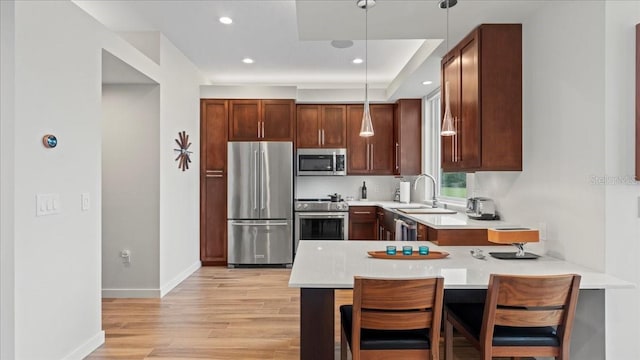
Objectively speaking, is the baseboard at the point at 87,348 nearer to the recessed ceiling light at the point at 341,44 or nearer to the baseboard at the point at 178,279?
the baseboard at the point at 178,279

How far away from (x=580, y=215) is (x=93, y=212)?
10.6 ft

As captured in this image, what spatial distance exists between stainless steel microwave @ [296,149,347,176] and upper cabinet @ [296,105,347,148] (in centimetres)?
14

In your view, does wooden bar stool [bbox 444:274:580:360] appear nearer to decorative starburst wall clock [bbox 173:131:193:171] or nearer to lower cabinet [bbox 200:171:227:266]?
decorative starburst wall clock [bbox 173:131:193:171]

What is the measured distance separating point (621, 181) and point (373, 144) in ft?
13.9

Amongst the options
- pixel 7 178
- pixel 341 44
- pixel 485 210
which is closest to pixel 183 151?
pixel 341 44

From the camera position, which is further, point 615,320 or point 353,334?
point 615,320

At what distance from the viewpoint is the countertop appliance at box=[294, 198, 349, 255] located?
5762mm

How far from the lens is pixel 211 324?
351 centimetres

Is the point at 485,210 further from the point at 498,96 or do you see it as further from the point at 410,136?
the point at 410,136

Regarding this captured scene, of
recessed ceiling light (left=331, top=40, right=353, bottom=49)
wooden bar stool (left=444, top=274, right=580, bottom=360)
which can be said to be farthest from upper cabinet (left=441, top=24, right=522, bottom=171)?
recessed ceiling light (left=331, top=40, right=353, bottom=49)

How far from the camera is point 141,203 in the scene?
429 centimetres

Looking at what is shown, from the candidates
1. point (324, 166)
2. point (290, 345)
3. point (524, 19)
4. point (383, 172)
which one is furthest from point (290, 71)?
point (290, 345)

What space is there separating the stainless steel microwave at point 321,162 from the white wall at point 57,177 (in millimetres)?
3279

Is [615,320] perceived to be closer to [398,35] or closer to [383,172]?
[398,35]
